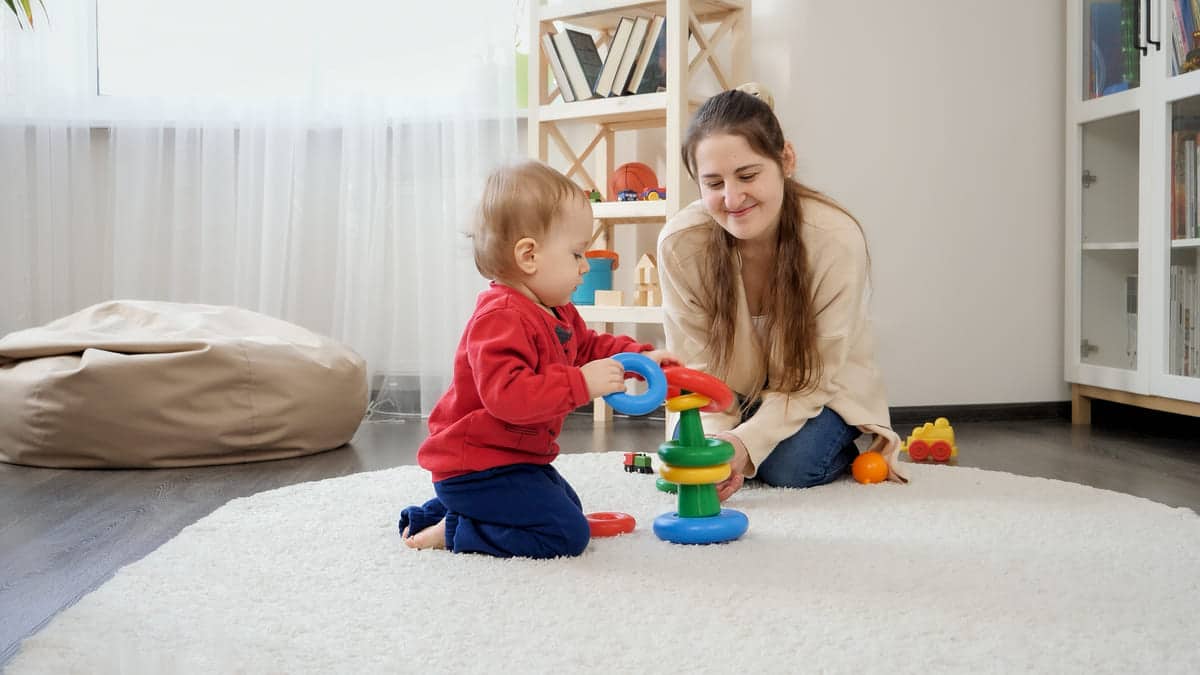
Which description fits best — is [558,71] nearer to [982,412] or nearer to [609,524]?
[982,412]

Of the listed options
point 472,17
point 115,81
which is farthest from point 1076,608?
point 115,81

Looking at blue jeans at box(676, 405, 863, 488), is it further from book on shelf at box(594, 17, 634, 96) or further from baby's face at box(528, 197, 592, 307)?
book on shelf at box(594, 17, 634, 96)

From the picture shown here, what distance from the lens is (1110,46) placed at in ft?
9.11

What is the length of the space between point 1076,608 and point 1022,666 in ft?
0.71

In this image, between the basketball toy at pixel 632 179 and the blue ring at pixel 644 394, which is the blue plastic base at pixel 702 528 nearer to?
the blue ring at pixel 644 394

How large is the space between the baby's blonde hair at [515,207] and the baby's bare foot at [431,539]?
35 cm

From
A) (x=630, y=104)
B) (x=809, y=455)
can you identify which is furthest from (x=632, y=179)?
(x=809, y=455)

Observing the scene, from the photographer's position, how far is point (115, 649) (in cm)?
104

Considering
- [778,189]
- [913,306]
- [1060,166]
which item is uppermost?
[1060,166]

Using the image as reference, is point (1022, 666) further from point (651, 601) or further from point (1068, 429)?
point (1068, 429)

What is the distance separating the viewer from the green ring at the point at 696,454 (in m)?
1.45

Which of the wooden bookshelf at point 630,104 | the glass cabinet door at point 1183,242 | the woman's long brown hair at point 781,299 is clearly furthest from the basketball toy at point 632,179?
the glass cabinet door at point 1183,242

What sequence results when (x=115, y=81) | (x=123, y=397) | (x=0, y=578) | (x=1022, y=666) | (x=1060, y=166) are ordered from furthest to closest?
(x=115, y=81) → (x=1060, y=166) → (x=123, y=397) → (x=0, y=578) → (x=1022, y=666)

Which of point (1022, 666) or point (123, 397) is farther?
point (123, 397)
